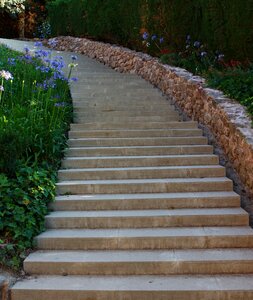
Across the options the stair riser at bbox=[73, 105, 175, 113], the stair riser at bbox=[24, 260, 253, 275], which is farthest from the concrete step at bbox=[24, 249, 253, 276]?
the stair riser at bbox=[73, 105, 175, 113]

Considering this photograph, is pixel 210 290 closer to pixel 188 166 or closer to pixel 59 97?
pixel 188 166

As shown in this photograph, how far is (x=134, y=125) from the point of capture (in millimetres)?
6891

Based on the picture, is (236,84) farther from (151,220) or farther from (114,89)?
(114,89)

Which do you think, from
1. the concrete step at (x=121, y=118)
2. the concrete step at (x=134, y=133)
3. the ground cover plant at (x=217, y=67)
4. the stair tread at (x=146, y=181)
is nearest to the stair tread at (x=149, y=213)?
the stair tread at (x=146, y=181)

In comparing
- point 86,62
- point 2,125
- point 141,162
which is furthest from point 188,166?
point 86,62

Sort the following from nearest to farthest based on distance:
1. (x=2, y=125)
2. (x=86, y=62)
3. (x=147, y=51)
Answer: (x=2, y=125) → (x=147, y=51) → (x=86, y=62)

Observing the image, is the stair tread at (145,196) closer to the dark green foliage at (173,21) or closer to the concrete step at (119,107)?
the concrete step at (119,107)

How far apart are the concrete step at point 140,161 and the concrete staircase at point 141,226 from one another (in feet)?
0.05

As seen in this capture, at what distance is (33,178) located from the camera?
15.3 ft

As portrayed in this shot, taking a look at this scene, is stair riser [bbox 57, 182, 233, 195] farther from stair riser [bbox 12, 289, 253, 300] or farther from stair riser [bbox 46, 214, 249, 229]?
stair riser [bbox 12, 289, 253, 300]

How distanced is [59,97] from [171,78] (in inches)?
97.9

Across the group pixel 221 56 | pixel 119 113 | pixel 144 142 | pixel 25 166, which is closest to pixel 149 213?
pixel 25 166

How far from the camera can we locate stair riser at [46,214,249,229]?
4445 mm

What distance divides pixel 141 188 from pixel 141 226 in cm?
71
